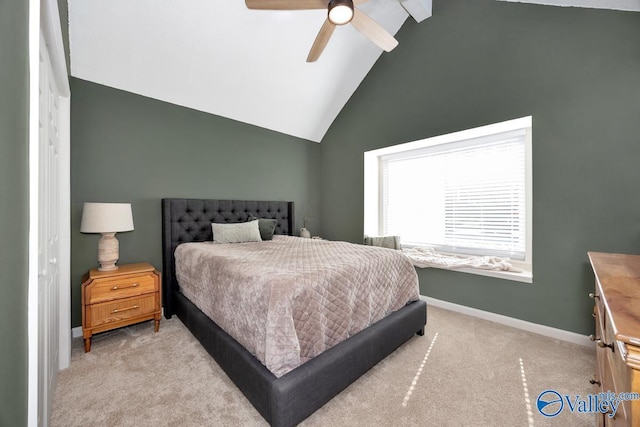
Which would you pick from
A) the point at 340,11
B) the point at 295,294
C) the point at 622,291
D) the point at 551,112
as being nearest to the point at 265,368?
the point at 295,294

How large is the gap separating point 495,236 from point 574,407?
1.93 meters

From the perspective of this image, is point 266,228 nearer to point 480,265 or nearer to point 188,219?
point 188,219

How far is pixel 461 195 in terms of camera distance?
3453mm

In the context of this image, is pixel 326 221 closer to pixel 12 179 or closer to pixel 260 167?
pixel 260 167

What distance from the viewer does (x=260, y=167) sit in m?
3.93

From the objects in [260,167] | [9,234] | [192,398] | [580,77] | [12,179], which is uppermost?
[580,77]

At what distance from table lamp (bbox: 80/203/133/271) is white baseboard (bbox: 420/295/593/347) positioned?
351 centimetres

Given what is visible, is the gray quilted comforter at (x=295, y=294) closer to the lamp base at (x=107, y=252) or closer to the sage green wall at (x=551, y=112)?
the lamp base at (x=107, y=252)

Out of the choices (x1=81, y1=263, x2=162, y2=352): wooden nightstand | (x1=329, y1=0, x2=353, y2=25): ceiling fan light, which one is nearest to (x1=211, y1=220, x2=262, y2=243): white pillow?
(x1=81, y1=263, x2=162, y2=352): wooden nightstand

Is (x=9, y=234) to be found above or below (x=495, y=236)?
above

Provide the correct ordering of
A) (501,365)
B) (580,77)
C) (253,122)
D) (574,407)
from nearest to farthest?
1. (574,407)
2. (501,365)
3. (580,77)
4. (253,122)

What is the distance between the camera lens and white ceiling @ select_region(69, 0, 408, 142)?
234 centimetres

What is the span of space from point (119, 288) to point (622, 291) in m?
3.19

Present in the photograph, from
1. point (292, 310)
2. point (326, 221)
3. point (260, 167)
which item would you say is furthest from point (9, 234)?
point (326, 221)
